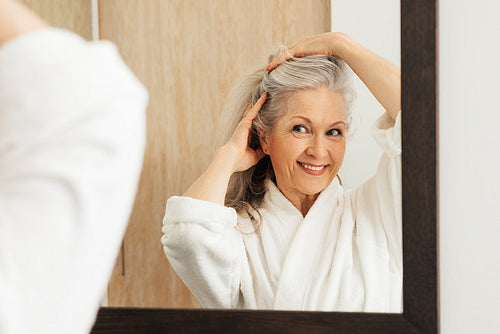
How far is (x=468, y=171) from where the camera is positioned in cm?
64

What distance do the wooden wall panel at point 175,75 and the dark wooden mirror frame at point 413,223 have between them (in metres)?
0.12

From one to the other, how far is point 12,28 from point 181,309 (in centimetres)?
51

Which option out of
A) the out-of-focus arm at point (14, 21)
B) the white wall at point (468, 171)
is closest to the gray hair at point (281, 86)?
the white wall at point (468, 171)

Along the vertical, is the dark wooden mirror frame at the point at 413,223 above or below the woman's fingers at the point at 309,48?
below

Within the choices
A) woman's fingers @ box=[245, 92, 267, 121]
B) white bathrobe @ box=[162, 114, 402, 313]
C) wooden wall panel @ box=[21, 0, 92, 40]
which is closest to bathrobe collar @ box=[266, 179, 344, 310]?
white bathrobe @ box=[162, 114, 402, 313]

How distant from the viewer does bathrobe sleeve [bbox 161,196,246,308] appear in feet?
2.07

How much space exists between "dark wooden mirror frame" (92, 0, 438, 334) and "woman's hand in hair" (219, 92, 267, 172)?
0.74ft

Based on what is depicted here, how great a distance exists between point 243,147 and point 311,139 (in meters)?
0.11

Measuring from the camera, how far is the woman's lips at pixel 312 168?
0.65 meters

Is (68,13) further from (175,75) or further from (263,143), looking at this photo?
(263,143)

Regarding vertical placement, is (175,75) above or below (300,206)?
above

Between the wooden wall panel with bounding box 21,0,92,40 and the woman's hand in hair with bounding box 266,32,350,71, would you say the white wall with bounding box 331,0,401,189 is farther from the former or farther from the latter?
the wooden wall panel with bounding box 21,0,92,40

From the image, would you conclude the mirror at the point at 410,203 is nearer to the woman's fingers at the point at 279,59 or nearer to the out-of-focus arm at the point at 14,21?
the woman's fingers at the point at 279,59

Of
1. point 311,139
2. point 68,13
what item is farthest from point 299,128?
point 68,13
